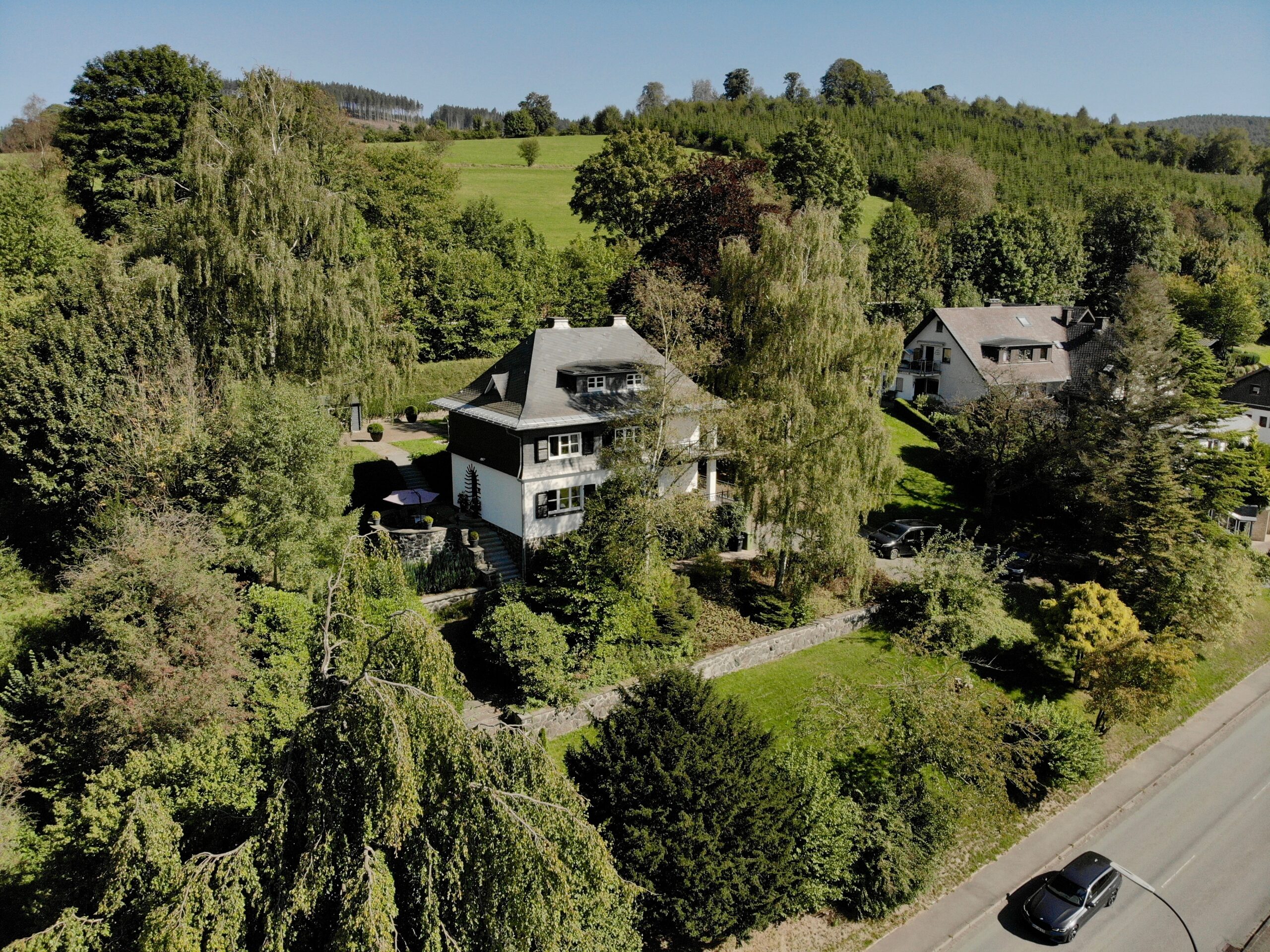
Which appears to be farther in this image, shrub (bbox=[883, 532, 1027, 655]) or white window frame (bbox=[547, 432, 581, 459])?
white window frame (bbox=[547, 432, 581, 459])

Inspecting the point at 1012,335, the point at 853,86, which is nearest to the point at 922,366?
the point at 1012,335

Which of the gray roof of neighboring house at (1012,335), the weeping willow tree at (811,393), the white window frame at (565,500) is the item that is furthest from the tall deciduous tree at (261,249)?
the gray roof of neighboring house at (1012,335)

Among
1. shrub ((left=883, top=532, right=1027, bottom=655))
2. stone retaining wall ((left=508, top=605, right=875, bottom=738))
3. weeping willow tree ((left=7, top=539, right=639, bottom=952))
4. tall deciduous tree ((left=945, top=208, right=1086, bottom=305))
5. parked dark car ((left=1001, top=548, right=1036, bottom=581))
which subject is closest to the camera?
weeping willow tree ((left=7, top=539, right=639, bottom=952))

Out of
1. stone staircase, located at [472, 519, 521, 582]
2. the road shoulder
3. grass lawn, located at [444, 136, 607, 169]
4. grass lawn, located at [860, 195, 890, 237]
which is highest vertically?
grass lawn, located at [444, 136, 607, 169]

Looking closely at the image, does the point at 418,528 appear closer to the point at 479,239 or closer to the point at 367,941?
the point at 367,941

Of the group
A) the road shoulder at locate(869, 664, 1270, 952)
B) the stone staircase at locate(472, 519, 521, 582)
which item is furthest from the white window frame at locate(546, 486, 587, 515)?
the road shoulder at locate(869, 664, 1270, 952)

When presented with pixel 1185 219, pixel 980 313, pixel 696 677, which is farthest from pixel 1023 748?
pixel 1185 219

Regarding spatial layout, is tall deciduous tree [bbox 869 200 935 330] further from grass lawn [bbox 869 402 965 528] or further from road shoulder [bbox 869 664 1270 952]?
Answer: road shoulder [bbox 869 664 1270 952]
